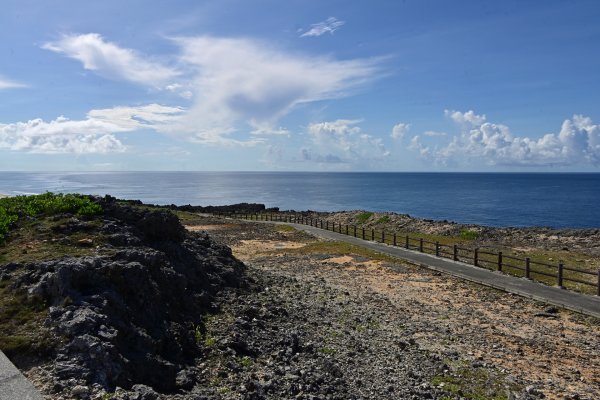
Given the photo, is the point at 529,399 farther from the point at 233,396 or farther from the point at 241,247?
the point at 241,247

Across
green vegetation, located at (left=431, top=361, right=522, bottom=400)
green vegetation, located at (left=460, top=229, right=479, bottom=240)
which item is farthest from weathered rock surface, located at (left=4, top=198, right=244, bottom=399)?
green vegetation, located at (left=460, top=229, right=479, bottom=240)

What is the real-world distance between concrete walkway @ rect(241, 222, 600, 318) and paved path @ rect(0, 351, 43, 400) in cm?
1859

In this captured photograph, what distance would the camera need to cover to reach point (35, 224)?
639 inches

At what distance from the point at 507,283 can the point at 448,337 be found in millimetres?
9682

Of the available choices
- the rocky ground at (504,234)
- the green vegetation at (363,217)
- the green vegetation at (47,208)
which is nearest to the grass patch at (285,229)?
the rocky ground at (504,234)

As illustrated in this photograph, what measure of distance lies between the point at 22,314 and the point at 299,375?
6588mm

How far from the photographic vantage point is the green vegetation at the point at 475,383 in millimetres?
10417

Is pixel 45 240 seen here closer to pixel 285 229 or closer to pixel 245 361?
pixel 245 361

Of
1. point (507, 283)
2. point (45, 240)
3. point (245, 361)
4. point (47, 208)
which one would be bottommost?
point (507, 283)

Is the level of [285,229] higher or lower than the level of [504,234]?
higher

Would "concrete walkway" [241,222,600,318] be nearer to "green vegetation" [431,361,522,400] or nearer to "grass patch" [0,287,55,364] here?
"green vegetation" [431,361,522,400]

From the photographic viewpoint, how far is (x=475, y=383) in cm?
1102

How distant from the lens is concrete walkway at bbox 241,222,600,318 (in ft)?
60.4

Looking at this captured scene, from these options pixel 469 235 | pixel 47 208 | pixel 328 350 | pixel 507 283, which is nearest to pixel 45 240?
pixel 47 208
